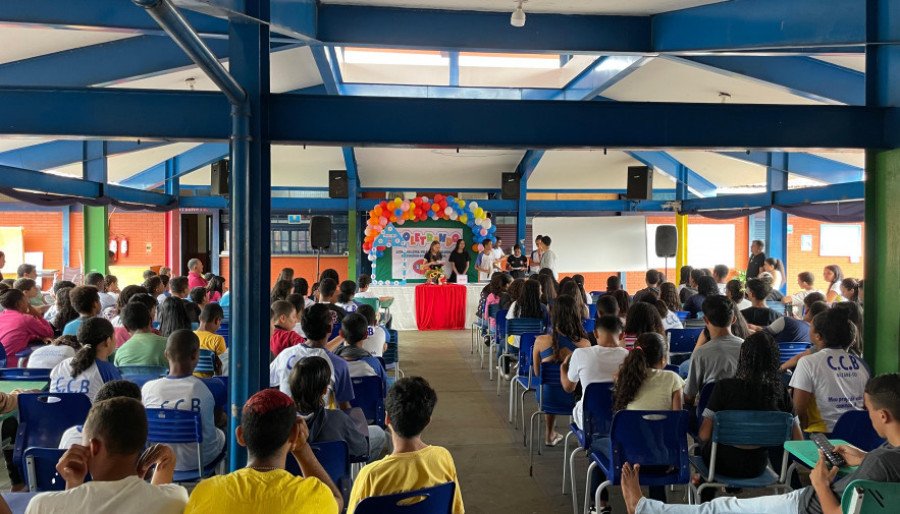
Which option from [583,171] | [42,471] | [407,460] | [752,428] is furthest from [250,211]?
[583,171]

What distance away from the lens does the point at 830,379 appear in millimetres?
3404

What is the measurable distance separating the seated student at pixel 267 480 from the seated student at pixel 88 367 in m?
1.78

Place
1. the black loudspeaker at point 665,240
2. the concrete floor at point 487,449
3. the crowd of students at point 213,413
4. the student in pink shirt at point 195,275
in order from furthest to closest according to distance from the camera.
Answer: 1. the black loudspeaker at point 665,240
2. the student in pink shirt at point 195,275
3. the concrete floor at point 487,449
4. the crowd of students at point 213,413

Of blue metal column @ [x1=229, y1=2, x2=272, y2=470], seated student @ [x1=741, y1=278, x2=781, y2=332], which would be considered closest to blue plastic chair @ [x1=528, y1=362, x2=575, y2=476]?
blue metal column @ [x1=229, y1=2, x2=272, y2=470]

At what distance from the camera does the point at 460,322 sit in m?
11.7

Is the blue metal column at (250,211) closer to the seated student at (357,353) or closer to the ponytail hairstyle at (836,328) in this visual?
the seated student at (357,353)

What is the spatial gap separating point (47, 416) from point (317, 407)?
4.52 ft

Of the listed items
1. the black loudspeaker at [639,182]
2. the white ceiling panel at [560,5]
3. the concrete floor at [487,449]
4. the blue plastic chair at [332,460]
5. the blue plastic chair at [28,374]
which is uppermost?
the white ceiling panel at [560,5]

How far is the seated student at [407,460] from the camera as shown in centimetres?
211

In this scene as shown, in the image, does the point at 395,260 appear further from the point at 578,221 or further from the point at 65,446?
the point at 65,446

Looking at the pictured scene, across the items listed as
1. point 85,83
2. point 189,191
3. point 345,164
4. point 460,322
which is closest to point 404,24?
point 85,83

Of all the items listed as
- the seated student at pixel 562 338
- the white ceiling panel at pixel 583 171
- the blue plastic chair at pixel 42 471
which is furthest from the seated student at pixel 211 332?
the white ceiling panel at pixel 583 171

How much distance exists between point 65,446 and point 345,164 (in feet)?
37.1

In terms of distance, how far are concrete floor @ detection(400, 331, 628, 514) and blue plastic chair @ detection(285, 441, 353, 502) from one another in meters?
1.39
